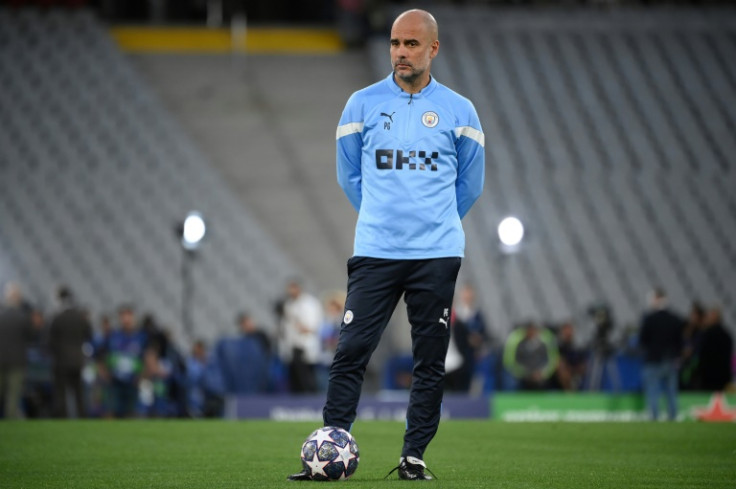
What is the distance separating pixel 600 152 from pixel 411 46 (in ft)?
79.1

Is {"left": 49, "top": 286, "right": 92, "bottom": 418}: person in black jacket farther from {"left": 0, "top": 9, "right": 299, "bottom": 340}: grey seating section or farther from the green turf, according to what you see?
{"left": 0, "top": 9, "right": 299, "bottom": 340}: grey seating section

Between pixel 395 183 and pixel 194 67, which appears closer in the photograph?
pixel 395 183

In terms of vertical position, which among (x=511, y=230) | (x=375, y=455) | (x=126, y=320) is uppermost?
(x=511, y=230)

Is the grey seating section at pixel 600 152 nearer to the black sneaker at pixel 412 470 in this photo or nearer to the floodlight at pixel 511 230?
the floodlight at pixel 511 230

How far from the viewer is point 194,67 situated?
32.4 metres

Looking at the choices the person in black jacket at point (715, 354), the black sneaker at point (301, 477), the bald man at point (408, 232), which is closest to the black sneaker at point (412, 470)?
the bald man at point (408, 232)

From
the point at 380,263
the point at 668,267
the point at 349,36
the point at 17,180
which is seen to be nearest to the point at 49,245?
the point at 17,180

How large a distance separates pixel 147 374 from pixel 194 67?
13602 millimetres

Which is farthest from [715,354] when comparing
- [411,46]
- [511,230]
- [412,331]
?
[411,46]

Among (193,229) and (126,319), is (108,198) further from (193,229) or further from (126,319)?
(193,229)

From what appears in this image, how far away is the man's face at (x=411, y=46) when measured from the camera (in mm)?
7012

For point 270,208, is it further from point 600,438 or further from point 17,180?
point 600,438

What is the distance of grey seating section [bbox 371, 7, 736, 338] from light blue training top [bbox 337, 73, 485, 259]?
1945cm

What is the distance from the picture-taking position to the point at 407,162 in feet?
23.1
